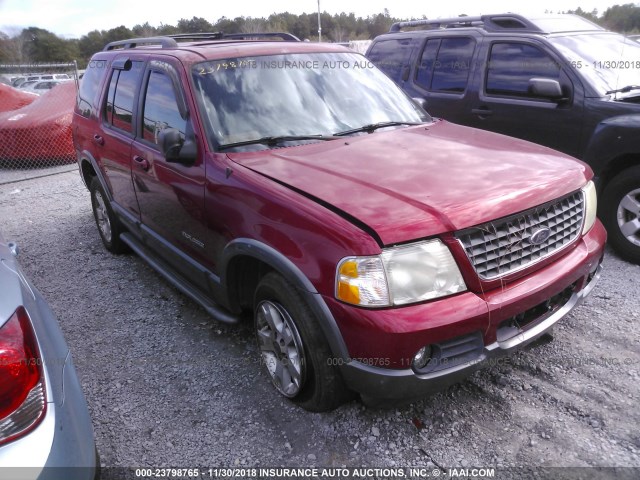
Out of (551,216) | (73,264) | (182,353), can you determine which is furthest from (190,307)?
(551,216)

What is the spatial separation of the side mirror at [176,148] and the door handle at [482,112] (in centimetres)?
347

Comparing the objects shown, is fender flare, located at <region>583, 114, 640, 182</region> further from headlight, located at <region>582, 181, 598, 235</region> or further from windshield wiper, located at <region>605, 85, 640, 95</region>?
headlight, located at <region>582, 181, 598, 235</region>

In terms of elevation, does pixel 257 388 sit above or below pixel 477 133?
below

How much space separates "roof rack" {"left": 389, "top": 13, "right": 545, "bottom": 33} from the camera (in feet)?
16.7

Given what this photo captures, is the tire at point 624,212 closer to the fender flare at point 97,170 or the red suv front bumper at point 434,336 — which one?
the red suv front bumper at point 434,336

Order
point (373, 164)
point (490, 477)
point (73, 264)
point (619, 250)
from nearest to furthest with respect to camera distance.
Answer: point (490, 477)
point (373, 164)
point (619, 250)
point (73, 264)

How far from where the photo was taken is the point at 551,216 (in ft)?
8.30

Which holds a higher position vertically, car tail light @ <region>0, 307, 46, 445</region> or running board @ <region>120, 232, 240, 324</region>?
car tail light @ <region>0, 307, 46, 445</region>

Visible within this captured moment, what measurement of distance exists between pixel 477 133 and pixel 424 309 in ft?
5.94

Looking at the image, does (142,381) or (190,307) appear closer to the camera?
(142,381)

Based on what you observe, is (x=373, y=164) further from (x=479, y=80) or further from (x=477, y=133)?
(x=479, y=80)

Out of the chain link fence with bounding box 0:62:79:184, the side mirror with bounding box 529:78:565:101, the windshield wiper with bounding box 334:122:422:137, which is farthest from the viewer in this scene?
the chain link fence with bounding box 0:62:79:184

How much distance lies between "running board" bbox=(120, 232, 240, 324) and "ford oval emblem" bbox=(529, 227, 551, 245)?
1.74m

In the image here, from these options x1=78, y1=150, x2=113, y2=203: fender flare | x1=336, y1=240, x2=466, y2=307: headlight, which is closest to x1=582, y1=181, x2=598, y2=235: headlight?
x1=336, y1=240, x2=466, y2=307: headlight
